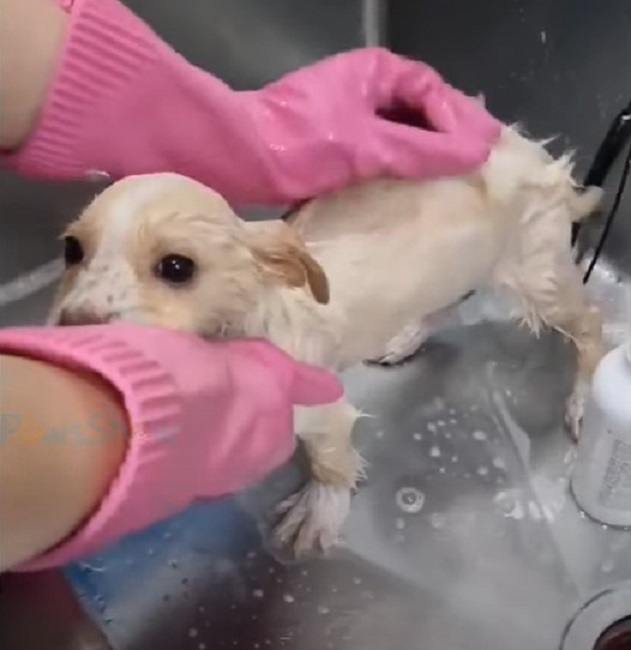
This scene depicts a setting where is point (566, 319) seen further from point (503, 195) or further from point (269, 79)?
point (269, 79)

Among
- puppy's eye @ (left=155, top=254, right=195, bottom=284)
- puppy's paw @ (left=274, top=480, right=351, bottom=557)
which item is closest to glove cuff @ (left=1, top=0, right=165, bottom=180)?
Result: puppy's eye @ (left=155, top=254, right=195, bottom=284)

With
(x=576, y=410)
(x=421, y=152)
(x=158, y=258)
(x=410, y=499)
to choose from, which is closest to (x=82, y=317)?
(x=158, y=258)

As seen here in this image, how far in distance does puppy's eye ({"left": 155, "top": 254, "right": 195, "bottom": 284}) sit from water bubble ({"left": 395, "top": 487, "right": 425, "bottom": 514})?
37 cm

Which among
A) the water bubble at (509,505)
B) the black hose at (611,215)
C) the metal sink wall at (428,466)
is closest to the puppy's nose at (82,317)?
the metal sink wall at (428,466)

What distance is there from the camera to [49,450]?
0.61 m

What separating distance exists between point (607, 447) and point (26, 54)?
1.82 feet

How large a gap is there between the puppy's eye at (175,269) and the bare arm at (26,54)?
0.17 meters

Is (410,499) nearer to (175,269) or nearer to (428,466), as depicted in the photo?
(428,466)

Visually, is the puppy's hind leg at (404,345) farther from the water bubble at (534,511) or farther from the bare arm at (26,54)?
the bare arm at (26,54)

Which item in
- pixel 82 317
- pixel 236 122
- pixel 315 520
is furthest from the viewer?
pixel 315 520

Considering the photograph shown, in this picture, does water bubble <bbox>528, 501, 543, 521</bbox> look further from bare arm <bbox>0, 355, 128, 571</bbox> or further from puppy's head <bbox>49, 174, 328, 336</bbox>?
bare arm <bbox>0, 355, 128, 571</bbox>

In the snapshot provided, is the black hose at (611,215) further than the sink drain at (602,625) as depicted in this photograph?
Yes

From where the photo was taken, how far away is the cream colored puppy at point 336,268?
0.80 meters

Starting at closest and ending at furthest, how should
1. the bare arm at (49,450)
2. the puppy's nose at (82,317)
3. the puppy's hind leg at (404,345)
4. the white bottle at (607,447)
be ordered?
the bare arm at (49,450)
the puppy's nose at (82,317)
the white bottle at (607,447)
the puppy's hind leg at (404,345)
